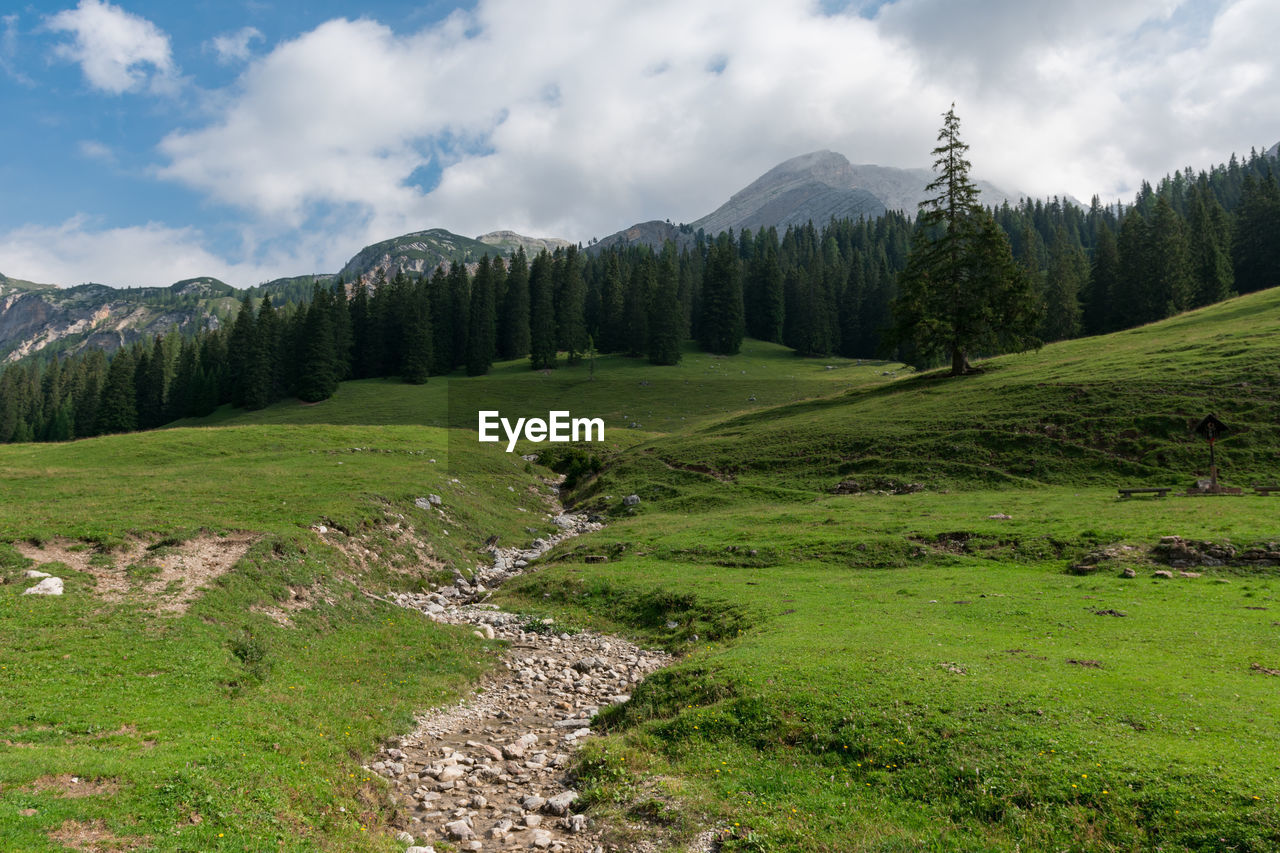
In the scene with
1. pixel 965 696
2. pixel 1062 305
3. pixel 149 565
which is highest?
pixel 1062 305

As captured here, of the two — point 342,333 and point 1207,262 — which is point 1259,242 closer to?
point 1207,262

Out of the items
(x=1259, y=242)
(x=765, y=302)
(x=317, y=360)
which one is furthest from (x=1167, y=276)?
(x=317, y=360)

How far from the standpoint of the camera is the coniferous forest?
98188 millimetres

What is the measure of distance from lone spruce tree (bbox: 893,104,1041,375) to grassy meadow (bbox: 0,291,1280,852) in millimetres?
11940

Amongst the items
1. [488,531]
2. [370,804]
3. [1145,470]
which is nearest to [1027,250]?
[1145,470]

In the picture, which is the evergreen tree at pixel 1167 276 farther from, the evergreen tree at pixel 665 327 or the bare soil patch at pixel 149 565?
the bare soil patch at pixel 149 565

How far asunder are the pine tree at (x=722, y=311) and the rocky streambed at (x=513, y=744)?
10597 centimetres

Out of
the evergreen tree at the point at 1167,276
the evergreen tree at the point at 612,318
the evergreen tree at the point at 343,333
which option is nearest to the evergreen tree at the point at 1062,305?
the evergreen tree at the point at 1167,276

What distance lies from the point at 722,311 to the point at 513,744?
118 metres

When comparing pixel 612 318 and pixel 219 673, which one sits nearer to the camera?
pixel 219 673

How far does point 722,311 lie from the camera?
12738 cm

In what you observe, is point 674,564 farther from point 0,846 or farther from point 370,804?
point 0,846

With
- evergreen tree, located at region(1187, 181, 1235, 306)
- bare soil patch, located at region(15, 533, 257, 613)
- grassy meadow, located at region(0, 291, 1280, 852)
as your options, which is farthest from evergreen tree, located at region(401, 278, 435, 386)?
evergreen tree, located at region(1187, 181, 1235, 306)

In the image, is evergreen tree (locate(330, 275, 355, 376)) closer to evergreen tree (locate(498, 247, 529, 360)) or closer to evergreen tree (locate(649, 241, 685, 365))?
evergreen tree (locate(498, 247, 529, 360))
